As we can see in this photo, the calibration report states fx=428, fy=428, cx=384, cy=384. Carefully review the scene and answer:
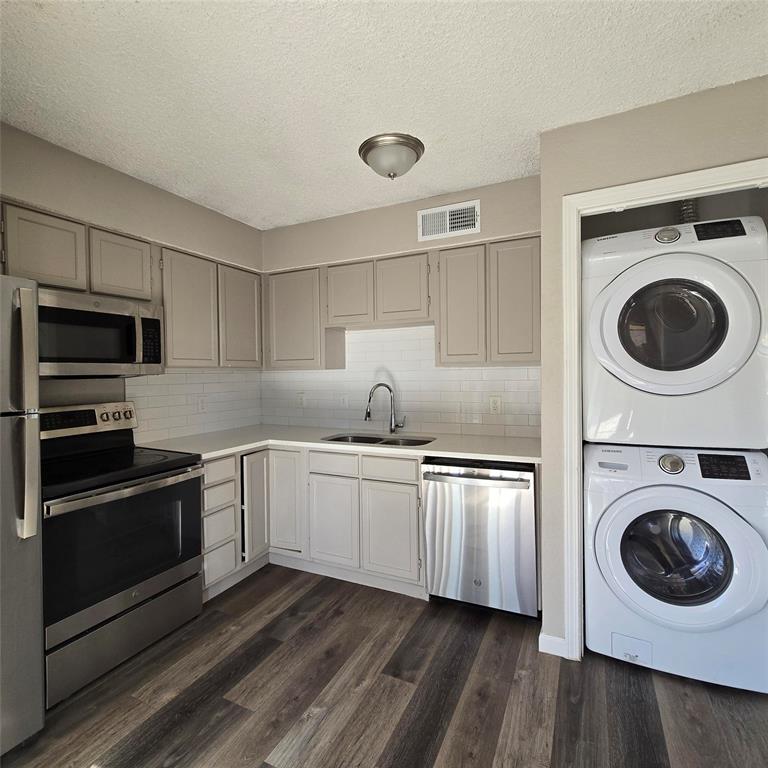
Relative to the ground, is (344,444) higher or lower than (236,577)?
higher

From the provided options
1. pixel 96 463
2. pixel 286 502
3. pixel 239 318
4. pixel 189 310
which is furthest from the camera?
pixel 239 318

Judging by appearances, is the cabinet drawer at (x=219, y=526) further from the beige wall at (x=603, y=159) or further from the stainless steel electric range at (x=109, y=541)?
the beige wall at (x=603, y=159)

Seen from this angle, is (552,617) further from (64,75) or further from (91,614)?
(64,75)

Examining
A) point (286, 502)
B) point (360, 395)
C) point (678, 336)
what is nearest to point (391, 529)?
point (286, 502)

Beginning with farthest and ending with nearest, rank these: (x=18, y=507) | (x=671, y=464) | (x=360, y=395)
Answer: (x=360, y=395) < (x=671, y=464) < (x=18, y=507)

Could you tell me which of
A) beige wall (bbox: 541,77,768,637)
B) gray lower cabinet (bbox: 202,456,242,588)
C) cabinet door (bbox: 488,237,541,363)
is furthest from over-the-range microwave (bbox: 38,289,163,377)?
beige wall (bbox: 541,77,768,637)

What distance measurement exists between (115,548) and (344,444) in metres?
1.30

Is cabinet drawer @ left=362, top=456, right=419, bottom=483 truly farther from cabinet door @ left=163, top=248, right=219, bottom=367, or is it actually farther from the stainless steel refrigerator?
the stainless steel refrigerator

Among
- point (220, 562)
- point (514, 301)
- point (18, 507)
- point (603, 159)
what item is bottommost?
point (220, 562)

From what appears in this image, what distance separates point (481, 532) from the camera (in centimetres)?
234

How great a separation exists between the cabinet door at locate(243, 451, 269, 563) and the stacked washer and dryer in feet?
6.56

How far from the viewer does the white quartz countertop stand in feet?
7.88

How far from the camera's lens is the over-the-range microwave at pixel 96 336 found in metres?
1.98

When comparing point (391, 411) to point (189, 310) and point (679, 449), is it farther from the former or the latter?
point (679, 449)
